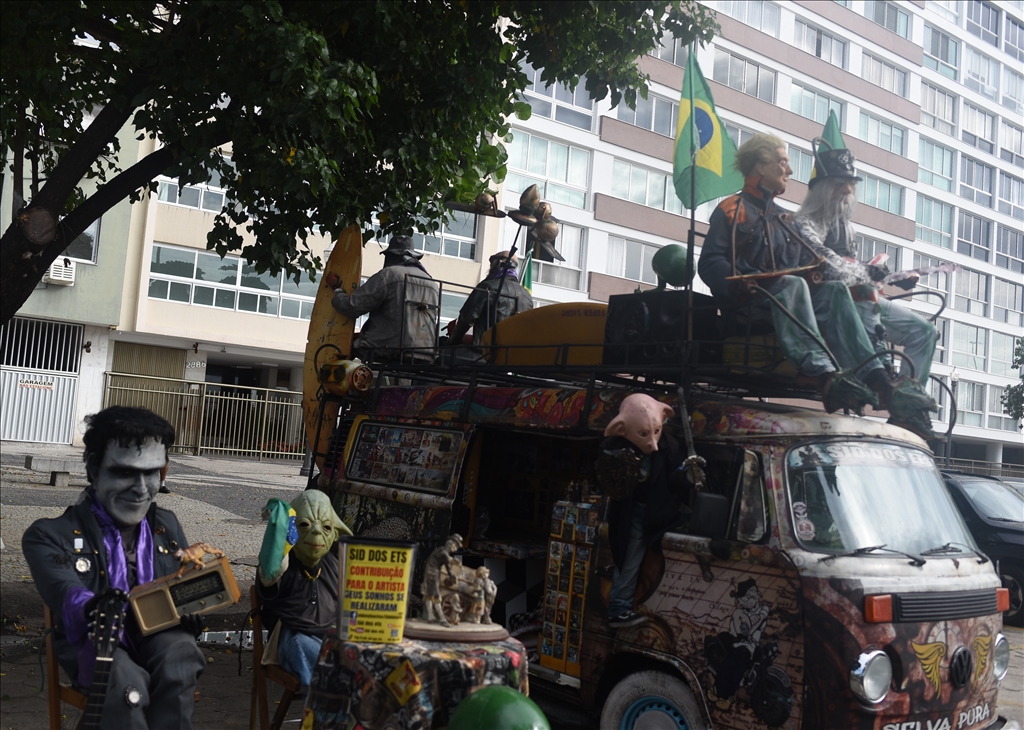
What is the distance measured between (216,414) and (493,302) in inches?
756

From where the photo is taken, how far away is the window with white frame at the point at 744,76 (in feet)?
107

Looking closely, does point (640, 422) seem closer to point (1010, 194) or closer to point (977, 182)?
point (977, 182)

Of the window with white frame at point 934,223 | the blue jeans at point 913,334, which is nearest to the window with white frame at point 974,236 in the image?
the window with white frame at point 934,223

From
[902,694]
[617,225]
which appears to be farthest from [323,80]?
[617,225]

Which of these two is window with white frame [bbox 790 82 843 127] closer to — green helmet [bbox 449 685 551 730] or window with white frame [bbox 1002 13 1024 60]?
window with white frame [bbox 1002 13 1024 60]

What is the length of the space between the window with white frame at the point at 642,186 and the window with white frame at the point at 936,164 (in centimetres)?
1313

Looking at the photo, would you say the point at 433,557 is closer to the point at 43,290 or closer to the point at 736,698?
the point at 736,698

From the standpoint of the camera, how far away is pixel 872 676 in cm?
426

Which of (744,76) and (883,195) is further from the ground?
(744,76)

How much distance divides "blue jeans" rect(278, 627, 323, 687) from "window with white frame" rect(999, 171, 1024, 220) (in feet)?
147

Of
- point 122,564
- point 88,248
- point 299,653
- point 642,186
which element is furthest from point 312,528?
point 642,186

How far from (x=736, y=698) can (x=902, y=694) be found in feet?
2.32

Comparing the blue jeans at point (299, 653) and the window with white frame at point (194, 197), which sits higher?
the window with white frame at point (194, 197)

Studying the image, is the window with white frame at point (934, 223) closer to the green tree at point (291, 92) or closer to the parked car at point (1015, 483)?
the parked car at point (1015, 483)
